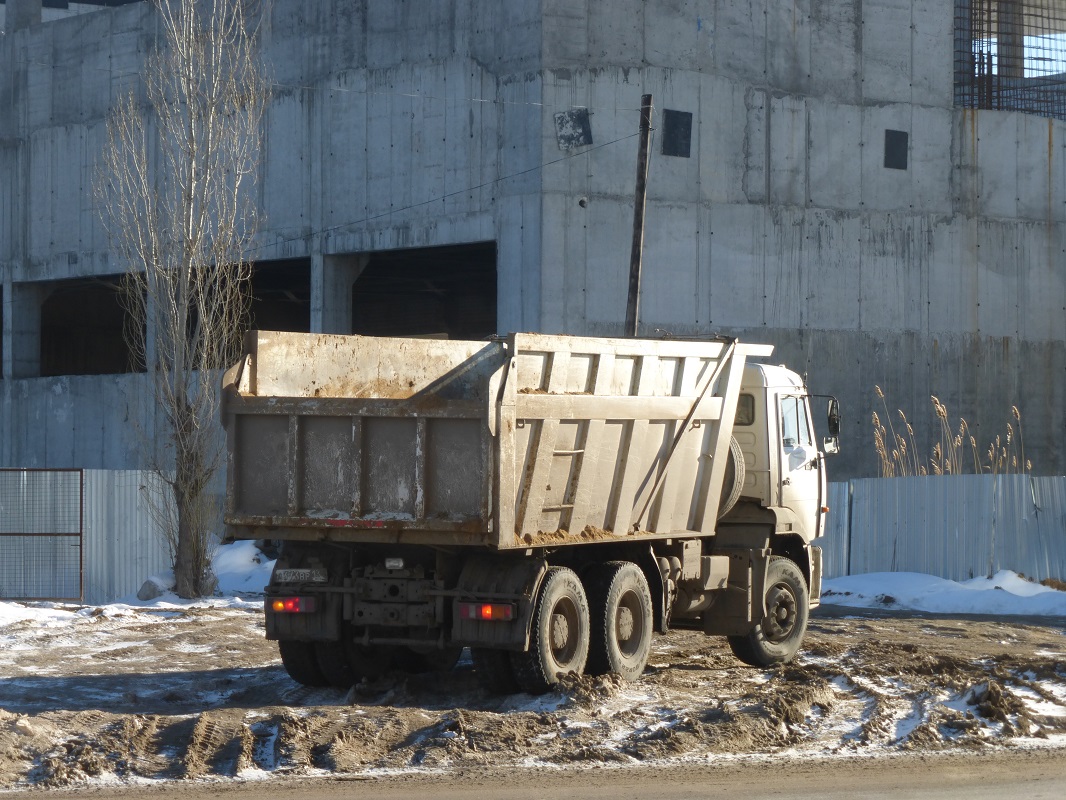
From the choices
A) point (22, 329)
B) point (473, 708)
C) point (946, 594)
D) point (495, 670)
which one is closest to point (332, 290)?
point (22, 329)

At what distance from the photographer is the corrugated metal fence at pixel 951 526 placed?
75.4 feet

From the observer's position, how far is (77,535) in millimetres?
21344

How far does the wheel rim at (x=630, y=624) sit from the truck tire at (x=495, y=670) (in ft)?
3.80

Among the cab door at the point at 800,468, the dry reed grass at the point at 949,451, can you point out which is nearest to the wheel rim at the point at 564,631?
the cab door at the point at 800,468

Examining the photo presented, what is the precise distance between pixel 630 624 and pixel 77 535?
12.1 m

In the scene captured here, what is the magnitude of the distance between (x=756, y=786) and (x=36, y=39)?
3153cm

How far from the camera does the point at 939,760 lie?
9422mm

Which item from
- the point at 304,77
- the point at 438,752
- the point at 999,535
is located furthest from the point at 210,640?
the point at 304,77

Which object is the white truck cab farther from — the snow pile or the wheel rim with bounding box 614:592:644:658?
the snow pile

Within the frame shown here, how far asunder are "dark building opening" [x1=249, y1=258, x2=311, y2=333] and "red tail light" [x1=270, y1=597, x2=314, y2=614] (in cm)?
1978

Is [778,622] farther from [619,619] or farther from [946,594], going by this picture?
[946,594]

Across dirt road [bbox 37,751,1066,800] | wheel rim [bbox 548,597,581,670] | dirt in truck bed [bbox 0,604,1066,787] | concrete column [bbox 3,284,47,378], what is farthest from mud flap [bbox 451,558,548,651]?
concrete column [bbox 3,284,47,378]

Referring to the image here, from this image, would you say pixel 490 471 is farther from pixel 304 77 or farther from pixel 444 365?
pixel 304 77

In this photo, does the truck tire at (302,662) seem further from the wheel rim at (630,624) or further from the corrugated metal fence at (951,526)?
the corrugated metal fence at (951,526)
